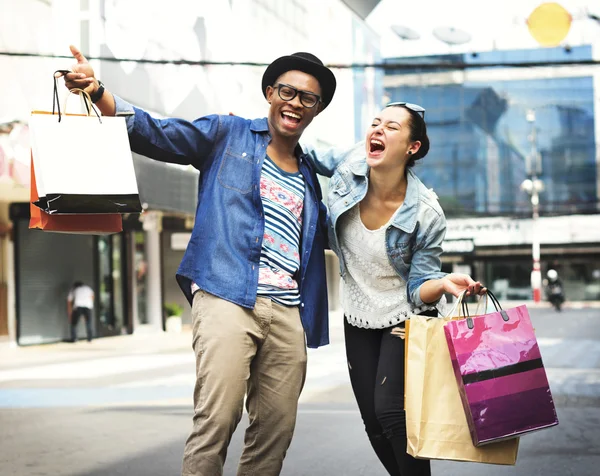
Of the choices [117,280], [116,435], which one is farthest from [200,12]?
[116,435]

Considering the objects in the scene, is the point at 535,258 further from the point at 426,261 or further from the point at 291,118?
the point at 291,118

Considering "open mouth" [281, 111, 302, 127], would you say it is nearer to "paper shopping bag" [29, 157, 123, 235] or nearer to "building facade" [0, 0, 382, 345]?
Answer: "paper shopping bag" [29, 157, 123, 235]

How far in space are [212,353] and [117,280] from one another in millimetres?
23046

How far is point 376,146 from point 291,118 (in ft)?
1.37

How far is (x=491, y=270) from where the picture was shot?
57719 millimetres

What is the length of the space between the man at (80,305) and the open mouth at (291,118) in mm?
18679

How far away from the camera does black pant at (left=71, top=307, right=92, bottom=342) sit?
21953 mm

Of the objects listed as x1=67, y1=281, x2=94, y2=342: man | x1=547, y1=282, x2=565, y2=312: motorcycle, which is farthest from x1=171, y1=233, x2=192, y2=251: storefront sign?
x1=547, y1=282, x2=565, y2=312: motorcycle

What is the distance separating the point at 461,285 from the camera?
11.8ft

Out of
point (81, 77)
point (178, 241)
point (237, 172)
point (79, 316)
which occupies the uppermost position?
point (81, 77)

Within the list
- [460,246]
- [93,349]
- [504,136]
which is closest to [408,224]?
[93,349]

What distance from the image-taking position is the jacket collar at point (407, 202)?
3.83 metres

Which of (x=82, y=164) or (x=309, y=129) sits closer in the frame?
(x=82, y=164)

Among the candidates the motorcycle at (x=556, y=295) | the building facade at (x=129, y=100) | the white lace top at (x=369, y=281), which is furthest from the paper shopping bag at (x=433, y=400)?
the motorcycle at (x=556, y=295)
